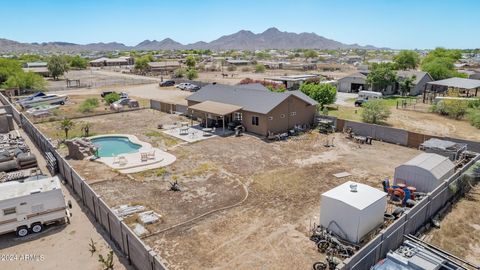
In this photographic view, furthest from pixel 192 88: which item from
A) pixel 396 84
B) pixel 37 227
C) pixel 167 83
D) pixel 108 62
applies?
pixel 108 62

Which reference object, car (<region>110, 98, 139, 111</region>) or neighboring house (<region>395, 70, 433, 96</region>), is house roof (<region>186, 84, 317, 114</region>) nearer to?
car (<region>110, 98, 139, 111</region>)

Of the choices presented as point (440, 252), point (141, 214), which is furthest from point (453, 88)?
point (141, 214)

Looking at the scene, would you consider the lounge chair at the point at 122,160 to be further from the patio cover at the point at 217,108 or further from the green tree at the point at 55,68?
the green tree at the point at 55,68

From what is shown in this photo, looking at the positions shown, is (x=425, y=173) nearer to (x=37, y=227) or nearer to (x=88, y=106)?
(x=37, y=227)

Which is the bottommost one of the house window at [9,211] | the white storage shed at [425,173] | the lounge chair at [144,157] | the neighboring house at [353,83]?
the lounge chair at [144,157]

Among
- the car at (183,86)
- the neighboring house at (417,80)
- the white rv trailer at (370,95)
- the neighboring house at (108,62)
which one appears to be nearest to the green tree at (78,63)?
the neighboring house at (108,62)
